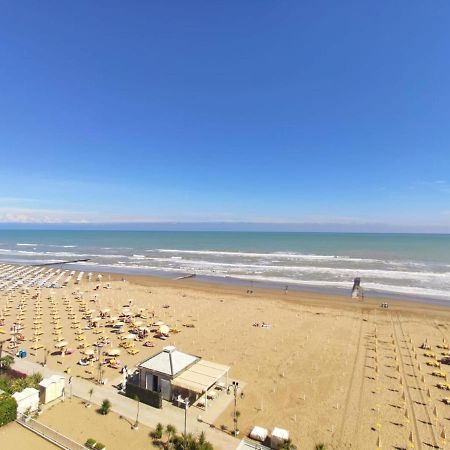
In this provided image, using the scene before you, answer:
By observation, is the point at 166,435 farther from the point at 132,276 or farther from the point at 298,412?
the point at 132,276

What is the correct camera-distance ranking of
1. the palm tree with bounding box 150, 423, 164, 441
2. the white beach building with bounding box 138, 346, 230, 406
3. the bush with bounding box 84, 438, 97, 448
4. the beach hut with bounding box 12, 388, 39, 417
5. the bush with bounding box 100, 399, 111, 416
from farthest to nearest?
1. the white beach building with bounding box 138, 346, 230, 406
2. the bush with bounding box 100, 399, 111, 416
3. the beach hut with bounding box 12, 388, 39, 417
4. the palm tree with bounding box 150, 423, 164, 441
5. the bush with bounding box 84, 438, 97, 448

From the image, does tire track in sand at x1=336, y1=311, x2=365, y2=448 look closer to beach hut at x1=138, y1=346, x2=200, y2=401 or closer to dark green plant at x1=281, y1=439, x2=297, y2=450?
dark green plant at x1=281, y1=439, x2=297, y2=450

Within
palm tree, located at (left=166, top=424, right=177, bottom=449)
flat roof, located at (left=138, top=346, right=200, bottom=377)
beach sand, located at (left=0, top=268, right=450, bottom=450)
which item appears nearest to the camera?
palm tree, located at (left=166, top=424, right=177, bottom=449)

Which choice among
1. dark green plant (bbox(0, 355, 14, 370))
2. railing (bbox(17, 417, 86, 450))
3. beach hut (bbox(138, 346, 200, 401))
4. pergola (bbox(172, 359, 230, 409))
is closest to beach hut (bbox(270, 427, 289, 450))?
pergola (bbox(172, 359, 230, 409))

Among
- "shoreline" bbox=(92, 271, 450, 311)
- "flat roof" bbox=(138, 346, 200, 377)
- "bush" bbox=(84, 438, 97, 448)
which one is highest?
"flat roof" bbox=(138, 346, 200, 377)

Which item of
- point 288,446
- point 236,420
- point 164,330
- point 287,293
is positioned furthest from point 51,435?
point 287,293

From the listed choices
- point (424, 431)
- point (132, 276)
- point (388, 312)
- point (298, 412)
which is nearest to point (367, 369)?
point (424, 431)
